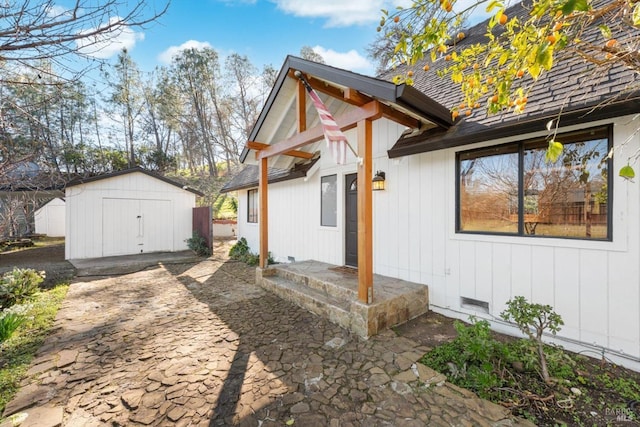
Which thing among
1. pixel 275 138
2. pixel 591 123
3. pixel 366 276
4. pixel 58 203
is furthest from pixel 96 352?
pixel 58 203

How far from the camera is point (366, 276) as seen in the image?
3602 millimetres

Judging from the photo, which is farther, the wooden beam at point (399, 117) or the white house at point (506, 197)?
the wooden beam at point (399, 117)

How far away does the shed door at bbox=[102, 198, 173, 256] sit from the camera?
32.9 feet

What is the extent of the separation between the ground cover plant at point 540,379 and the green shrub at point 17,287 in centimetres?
698

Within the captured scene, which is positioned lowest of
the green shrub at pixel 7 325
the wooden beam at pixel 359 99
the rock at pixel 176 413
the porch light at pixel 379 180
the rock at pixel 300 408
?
the rock at pixel 176 413


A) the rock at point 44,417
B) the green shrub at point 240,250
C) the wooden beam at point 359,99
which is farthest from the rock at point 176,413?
the green shrub at point 240,250

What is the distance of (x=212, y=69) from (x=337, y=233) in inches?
771

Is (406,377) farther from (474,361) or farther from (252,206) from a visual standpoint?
(252,206)

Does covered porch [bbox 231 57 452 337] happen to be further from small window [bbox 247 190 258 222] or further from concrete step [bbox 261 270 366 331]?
small window [bbox 247 190 258 222]

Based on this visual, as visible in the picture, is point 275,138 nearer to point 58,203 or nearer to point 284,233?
point 284,233

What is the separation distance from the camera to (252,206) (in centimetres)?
1025

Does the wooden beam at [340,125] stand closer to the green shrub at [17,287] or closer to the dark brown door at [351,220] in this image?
the dark brown door at [351,220]

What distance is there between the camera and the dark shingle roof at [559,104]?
2.56 metres

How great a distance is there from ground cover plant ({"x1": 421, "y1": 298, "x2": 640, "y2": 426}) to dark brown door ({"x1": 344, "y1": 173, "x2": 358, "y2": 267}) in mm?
2941
